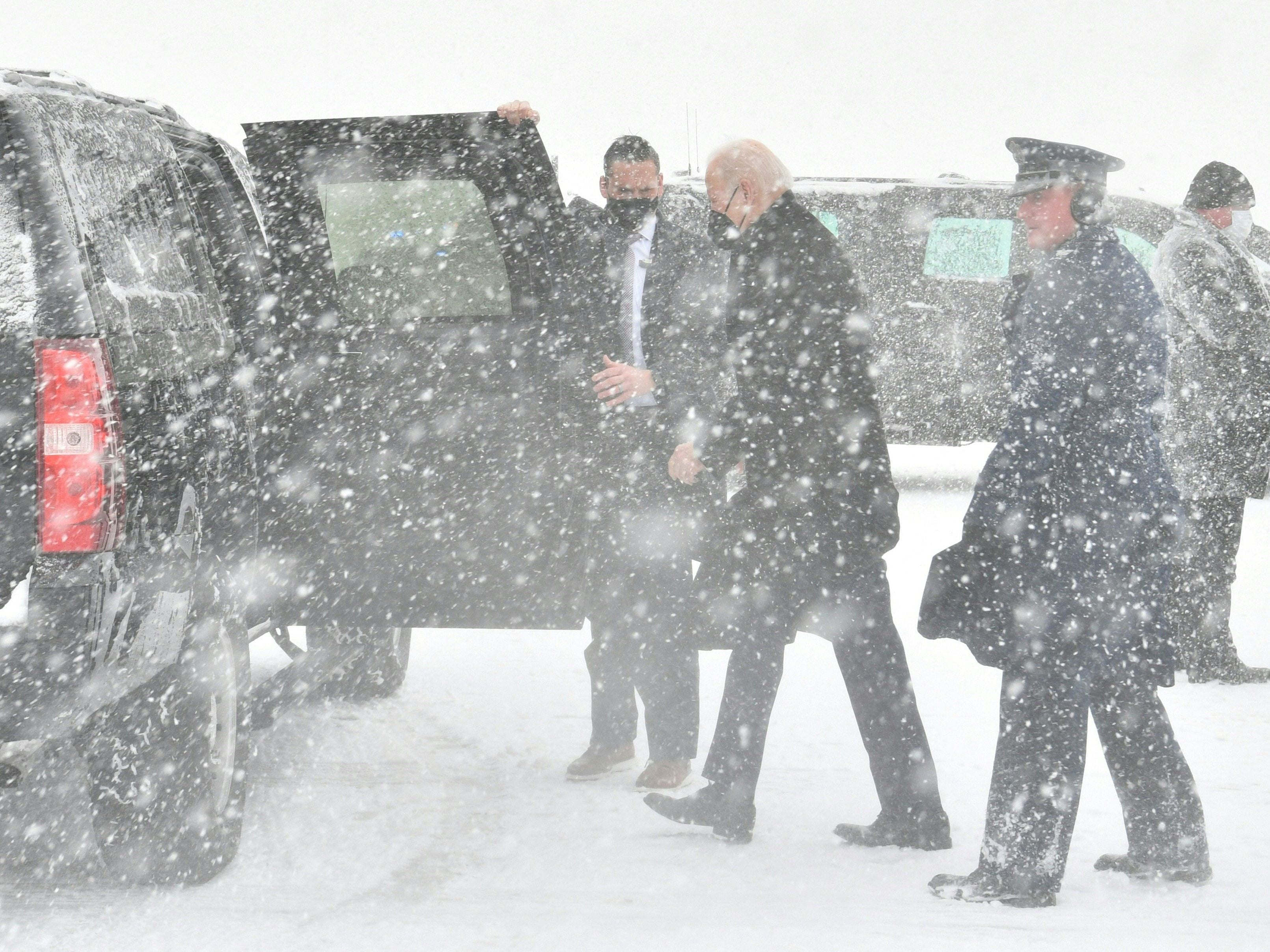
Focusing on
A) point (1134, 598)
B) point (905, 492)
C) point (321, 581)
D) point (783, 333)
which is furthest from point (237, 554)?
point (905, 492)

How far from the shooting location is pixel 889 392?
409 inches

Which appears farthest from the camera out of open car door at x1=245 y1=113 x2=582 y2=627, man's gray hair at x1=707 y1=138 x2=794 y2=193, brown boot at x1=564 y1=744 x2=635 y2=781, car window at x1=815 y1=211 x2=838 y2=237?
car window at x1=815 y1=211 x2=838 y2=237

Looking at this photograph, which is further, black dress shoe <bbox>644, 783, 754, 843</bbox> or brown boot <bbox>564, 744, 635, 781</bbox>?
brown boot <bbox>564, 744, 635, 781</bbox>

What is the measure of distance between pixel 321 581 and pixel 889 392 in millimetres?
7223

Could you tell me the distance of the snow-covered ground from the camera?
3.08m

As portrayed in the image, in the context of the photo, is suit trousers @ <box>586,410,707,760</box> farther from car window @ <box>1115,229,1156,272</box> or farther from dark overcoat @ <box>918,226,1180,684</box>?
car window @ <box>1115,229,1156,272</box>

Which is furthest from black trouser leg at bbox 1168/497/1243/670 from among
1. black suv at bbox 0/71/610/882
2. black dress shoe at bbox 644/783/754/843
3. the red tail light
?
the red tail light

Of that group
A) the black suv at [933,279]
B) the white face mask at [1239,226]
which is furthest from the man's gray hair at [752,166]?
the black suv at [933,279]

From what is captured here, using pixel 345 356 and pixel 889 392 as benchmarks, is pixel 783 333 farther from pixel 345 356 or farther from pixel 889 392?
pixel 889 392

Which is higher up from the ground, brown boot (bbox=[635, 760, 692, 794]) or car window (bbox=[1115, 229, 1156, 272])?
car window (bbox=[1115, 229, 1156, 272])

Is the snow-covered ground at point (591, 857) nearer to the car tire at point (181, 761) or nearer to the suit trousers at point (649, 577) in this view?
the car tire at point (181, 761)

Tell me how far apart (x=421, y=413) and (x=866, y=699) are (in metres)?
1.55

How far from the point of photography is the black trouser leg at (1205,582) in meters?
5.34

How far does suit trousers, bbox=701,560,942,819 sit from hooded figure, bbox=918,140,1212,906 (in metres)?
0.35
